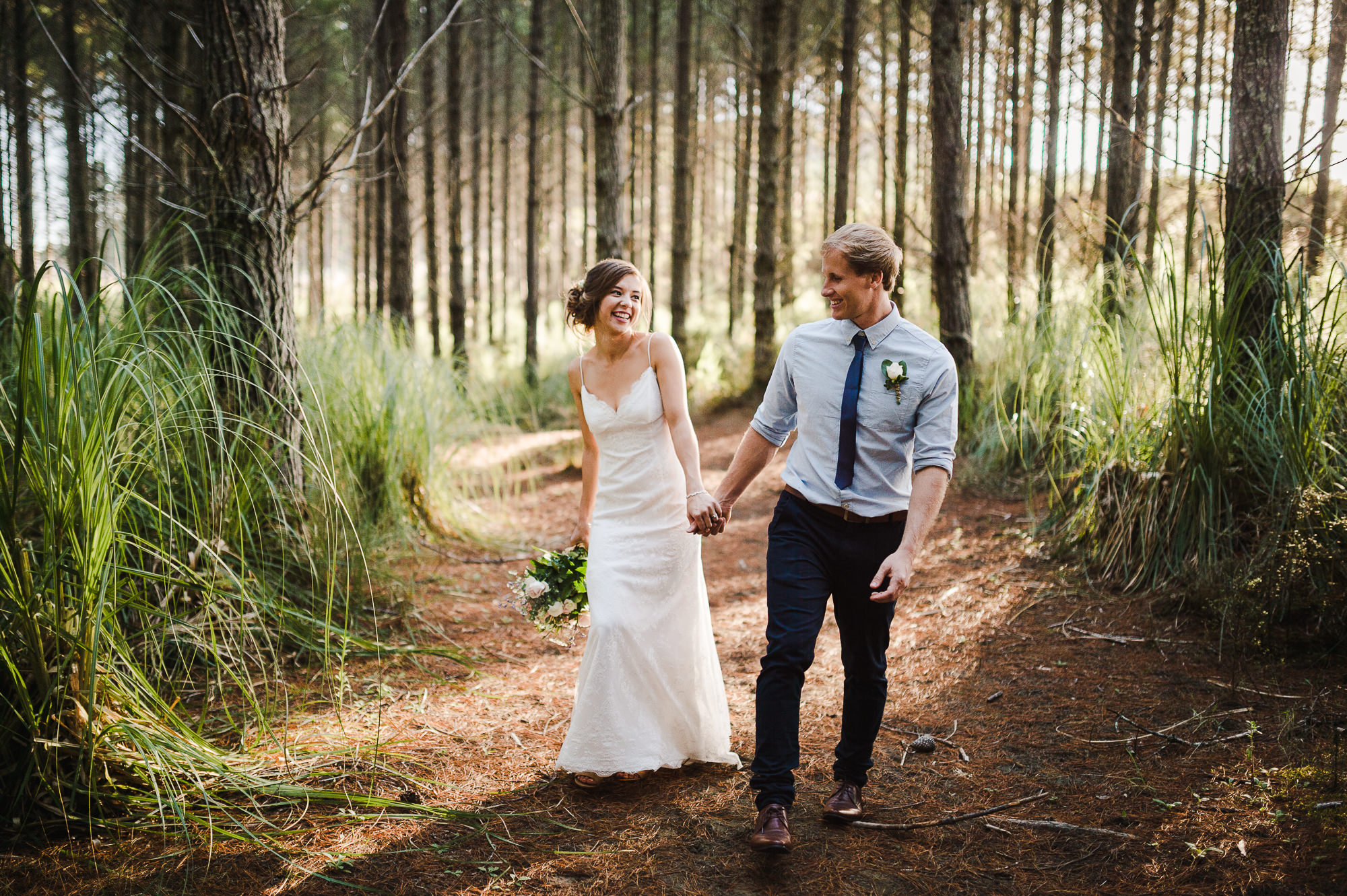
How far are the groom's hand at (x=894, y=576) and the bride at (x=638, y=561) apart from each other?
613 millimetres

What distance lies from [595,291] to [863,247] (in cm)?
113

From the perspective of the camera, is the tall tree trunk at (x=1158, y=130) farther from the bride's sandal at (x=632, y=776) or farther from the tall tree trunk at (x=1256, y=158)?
the bride's sandal at (x=632, y=776)

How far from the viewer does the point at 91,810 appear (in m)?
2.47

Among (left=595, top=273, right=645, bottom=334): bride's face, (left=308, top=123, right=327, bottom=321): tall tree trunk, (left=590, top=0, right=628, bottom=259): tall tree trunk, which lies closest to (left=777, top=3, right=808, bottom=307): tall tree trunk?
(left=590, top=0, right=628, bottom=259): tall tree trunk

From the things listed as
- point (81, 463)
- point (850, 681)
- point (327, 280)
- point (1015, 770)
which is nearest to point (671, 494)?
point (850, 681)

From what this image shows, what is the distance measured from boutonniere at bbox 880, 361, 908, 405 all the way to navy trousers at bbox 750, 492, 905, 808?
43 cm

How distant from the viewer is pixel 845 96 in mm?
12273

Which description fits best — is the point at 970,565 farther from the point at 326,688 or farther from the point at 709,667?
the point at 326,688

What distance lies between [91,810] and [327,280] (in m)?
36.8

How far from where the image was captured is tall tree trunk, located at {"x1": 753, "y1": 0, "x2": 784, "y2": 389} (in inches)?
435

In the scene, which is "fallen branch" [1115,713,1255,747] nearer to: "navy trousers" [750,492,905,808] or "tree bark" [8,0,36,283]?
"navy trousers" [750,492,905,808]

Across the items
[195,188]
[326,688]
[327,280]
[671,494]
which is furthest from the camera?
[327,280]

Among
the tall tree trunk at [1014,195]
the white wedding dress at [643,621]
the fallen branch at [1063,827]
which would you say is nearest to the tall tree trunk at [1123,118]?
the tall tree trunk at [1014,195]

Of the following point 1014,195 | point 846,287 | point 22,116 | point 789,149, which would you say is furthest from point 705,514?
point 789,149
